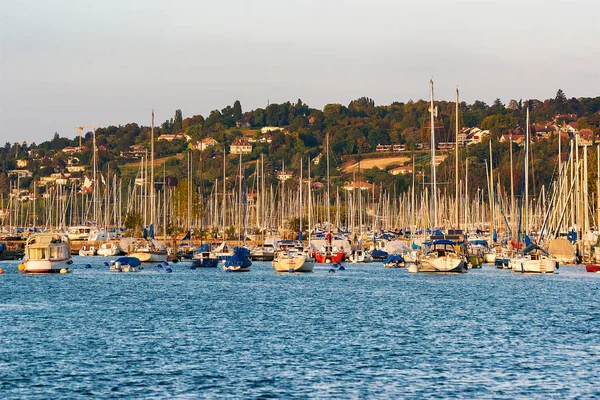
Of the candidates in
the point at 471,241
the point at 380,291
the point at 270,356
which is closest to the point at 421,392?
the point at 270,356

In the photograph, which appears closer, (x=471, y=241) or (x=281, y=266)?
(x=281, y=266)

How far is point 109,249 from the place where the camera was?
146 m

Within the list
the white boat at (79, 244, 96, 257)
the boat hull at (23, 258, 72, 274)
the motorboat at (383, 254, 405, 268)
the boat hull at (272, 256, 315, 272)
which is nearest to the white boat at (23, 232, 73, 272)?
the boat hull at (23, 258, 72, 274)

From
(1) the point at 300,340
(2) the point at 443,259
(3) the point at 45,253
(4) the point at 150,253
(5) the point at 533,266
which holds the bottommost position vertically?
(1) the point at 300,340

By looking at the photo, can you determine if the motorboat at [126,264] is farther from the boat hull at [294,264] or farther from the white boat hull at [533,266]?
the white boat hull at [533,266]

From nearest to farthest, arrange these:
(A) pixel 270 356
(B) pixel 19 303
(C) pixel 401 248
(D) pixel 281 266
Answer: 1. (A) pixel 270 356
2. (B) pixel 19 303
3. (D) pixel 281 266
4. (C) pixel 401 248

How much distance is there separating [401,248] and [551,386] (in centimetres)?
9319

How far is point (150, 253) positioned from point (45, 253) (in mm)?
22110

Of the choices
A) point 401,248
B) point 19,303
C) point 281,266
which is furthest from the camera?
point 401,248

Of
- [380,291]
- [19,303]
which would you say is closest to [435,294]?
[380,291]

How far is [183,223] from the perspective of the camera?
543ft

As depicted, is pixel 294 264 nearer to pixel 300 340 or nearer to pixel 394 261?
pixel 394 261

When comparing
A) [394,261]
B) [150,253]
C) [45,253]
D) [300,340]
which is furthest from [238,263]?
[300,340]

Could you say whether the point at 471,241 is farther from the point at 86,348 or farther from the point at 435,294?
the point at 86,348
